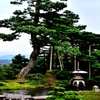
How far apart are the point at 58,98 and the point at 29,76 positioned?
1359cm

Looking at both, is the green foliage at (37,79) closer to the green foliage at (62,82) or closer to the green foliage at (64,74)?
the green foliage at (62,82)

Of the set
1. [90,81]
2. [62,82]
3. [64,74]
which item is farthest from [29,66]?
[90,81]

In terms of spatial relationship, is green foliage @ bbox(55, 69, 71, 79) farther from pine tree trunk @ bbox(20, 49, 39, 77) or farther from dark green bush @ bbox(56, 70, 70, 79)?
pine tree trunk @ bbox(20, 49, 39, 77)

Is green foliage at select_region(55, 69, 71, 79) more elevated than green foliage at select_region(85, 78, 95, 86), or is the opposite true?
green foliage at select_region(55, 69, 71, 79)

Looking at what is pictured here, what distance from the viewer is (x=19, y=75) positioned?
72.2 feet

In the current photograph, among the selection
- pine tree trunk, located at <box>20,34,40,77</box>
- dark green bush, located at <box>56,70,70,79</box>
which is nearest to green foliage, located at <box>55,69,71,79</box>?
dark green bush, located at <box>56,70,70,79</box>

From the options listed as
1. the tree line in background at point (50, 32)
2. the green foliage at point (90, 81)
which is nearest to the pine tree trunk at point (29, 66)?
the tree line in background at point (50, 32)

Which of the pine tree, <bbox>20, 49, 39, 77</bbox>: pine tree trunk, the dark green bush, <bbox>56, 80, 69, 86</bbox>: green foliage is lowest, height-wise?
<bbox>56, 80, 69, 86</bbox>: green foliage

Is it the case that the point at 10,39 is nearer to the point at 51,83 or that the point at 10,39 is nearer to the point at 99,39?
the point at 51,83

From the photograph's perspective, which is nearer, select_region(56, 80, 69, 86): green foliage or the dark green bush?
select_region(56, 80, 69, 86): green foliage

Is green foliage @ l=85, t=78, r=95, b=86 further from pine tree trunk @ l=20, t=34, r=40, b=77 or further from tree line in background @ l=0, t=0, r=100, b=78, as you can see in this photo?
pine tree trunk @ l=20, t=34, r=40, b=77

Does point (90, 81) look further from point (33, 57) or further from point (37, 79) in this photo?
point (33, 57)

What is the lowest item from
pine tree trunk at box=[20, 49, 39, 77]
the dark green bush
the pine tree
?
the dark green bush

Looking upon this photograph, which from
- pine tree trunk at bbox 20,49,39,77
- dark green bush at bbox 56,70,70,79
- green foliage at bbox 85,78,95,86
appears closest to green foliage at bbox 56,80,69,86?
dark green bush at bbox 56,70,70,79
